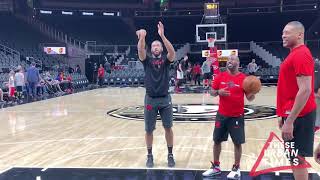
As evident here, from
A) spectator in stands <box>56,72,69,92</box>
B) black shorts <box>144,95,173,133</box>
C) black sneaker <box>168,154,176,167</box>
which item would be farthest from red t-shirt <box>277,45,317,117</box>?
spectator in stands <box>56,72,69,92</box>

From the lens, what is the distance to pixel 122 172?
5.91 m

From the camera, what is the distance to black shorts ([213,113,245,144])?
552 cm

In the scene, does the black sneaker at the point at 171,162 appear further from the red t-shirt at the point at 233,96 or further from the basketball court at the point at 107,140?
the red t-shirt at the point at 233,96

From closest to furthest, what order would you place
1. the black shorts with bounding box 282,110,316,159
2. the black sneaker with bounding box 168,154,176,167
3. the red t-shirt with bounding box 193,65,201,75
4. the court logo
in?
the black shorts with bounding box 282,110,316,159
the black sneaker with bounding box 168,154,176,167
the court logo
the red t-shirt with bounding box 193,65,201,75

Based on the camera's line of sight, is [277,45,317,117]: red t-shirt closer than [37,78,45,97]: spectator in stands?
Yes

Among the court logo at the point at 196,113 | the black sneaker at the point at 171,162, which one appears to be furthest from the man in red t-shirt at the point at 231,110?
the court logo at the point at 196,113

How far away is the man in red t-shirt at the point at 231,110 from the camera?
5.54 metres

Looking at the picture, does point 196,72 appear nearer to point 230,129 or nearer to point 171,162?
point 171,162

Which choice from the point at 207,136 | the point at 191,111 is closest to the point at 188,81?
the point at 191,111

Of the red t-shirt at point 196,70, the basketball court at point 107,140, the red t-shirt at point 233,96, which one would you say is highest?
the red t-shirt at point 196,70

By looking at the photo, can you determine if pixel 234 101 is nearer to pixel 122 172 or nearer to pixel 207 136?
pixel 122 172

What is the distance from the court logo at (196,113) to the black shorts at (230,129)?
5667 millimetres

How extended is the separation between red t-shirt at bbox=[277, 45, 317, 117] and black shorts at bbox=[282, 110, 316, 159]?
65 mm

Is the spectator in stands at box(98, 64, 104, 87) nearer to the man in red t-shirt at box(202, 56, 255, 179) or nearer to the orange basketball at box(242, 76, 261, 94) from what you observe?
the man in red t-shirt at box(202, 56, 255, 179)
